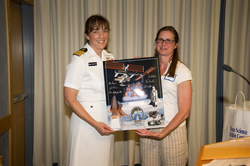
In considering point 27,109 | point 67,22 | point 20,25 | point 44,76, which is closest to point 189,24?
point 67,22

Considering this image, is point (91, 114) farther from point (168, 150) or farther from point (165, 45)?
point (165, 45)

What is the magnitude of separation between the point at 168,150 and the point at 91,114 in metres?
0.74

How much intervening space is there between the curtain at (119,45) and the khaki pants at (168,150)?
2.89 ft

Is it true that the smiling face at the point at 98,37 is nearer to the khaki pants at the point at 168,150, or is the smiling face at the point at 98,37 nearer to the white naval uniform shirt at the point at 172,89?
the white naval uniform shirt at the point at 172,89

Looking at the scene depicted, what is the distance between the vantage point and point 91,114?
1510mm

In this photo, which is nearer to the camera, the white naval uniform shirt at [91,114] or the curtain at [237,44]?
the white naval uniform shirt at [91,114]

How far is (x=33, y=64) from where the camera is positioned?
250cm

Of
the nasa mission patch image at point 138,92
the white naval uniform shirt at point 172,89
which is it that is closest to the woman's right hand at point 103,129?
the nasa mission patch image at point 138,92

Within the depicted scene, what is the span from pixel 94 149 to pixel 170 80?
34.9 inches

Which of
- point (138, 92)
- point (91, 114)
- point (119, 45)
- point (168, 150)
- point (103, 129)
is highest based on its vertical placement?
point (119, 45)

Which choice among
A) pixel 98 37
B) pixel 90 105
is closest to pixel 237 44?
pixel 98 37

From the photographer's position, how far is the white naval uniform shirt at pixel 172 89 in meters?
1.53

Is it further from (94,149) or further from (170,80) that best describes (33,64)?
(170,80)

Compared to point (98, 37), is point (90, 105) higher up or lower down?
lower down
